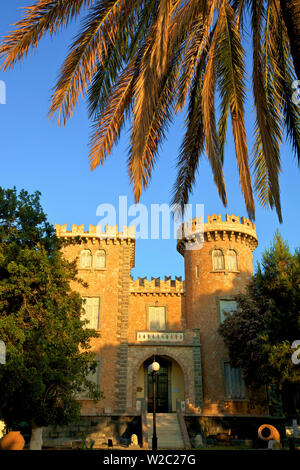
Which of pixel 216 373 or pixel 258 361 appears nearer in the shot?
pixel 258 361

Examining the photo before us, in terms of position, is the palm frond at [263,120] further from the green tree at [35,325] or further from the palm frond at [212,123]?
the green tree at [35,325]

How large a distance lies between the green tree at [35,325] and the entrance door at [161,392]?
1059 centimetres

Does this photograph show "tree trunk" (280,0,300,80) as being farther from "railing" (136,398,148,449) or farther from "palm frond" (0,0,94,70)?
"railing" (136,398,148,449)

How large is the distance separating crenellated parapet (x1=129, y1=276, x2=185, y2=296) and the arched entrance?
4.27 meters

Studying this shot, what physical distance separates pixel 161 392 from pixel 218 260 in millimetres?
9139

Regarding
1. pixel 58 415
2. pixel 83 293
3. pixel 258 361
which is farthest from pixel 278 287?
pixel 83 293

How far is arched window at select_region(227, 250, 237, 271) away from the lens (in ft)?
90.6

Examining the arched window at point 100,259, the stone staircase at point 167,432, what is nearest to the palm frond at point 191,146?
the stone staircase at point 167,432

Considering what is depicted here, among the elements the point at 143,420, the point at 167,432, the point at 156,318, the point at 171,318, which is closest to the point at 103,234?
the point at 156,318

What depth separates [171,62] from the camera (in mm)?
7039

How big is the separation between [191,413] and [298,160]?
20.7 m

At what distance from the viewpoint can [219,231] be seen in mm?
28172

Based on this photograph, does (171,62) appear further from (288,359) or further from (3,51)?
(288,359)

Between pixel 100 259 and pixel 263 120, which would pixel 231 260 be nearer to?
pixel 100 259
